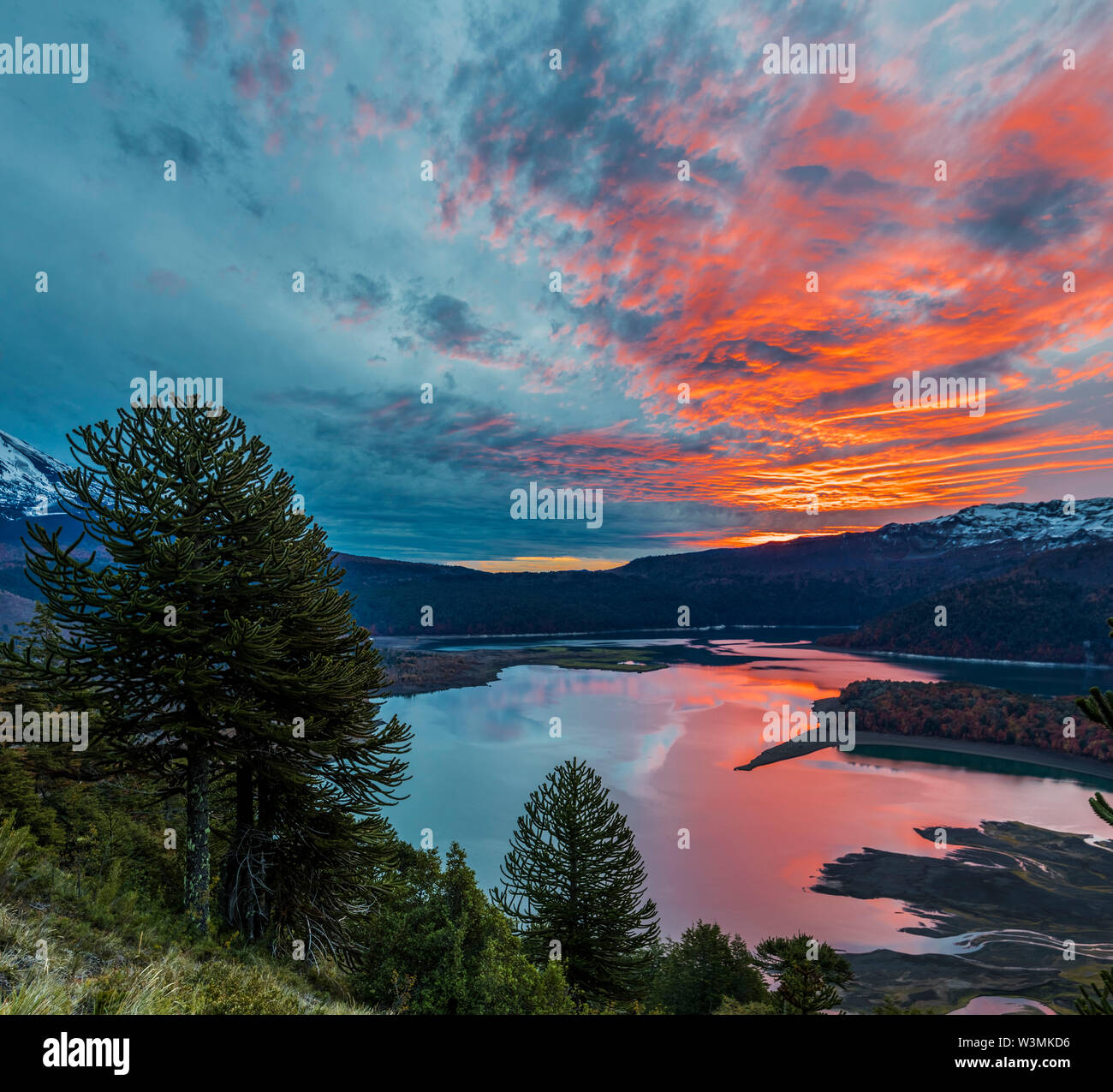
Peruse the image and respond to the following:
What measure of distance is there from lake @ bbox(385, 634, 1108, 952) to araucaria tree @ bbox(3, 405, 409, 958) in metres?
28.3

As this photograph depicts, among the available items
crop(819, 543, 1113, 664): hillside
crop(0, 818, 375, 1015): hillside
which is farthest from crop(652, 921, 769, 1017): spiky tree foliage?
crop(819, 543, 1113, 664): hillside

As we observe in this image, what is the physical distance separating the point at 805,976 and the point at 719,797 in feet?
140

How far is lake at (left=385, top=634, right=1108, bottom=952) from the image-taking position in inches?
1455

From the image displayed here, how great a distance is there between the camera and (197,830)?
392 inches

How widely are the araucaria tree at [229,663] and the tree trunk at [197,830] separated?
0.03 m

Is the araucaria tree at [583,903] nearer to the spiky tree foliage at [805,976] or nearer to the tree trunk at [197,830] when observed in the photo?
the spiky tree foliage at [805,976]

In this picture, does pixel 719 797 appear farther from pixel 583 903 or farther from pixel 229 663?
pixel 229 663

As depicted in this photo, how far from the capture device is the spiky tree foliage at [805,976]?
17.3 metres

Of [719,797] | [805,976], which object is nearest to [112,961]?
[805,976]

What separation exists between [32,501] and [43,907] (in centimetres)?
12759

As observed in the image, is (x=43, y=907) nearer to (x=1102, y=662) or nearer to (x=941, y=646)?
(x=941, y=646)

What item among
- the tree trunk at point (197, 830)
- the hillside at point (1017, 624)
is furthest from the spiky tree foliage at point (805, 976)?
the hillside at point (1017, 624)

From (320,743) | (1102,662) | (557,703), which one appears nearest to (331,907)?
(320,743)

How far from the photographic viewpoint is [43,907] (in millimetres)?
7121
